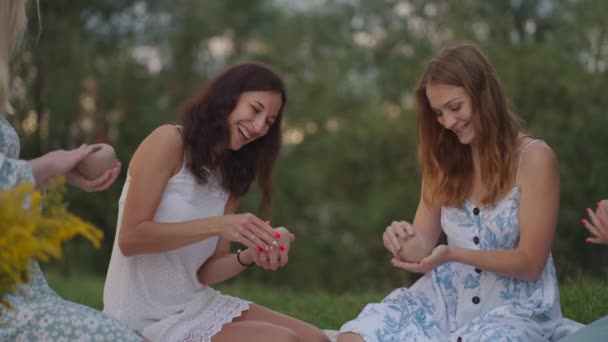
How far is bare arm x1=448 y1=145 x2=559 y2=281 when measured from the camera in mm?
3875

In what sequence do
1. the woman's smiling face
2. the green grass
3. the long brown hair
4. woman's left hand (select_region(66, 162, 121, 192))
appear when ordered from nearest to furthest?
woman's left hand (select_region(66, 162, 121, 192)) < the long brown hair < the woman's smiling face < the green grass

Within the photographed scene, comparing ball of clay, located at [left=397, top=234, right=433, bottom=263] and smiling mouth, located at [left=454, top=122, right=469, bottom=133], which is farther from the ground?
smiling mouth, located at [left=454, top=122, right=469, bottom=133]

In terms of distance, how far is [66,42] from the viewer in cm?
1686

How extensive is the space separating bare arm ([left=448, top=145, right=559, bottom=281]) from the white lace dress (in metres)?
1.19

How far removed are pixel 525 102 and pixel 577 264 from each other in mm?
2822

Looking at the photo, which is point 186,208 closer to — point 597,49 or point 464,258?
point 464,258

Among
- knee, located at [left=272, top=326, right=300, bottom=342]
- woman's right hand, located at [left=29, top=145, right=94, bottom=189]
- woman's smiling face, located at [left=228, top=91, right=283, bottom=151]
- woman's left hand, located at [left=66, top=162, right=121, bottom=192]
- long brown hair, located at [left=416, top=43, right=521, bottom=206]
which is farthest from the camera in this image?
woman's smiling face, located at [left=228, top=91, right=283, bottom=151]

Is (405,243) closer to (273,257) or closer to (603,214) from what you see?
(273,257)

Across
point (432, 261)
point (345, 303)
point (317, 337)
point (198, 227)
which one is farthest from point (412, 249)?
point (345, 303)

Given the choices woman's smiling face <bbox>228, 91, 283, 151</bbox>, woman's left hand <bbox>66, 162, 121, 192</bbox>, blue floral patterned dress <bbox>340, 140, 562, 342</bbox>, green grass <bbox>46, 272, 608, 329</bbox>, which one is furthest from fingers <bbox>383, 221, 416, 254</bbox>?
green grass <bbox>46, 272, 608, 329</bbox>

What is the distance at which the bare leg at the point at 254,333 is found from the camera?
3869 mm

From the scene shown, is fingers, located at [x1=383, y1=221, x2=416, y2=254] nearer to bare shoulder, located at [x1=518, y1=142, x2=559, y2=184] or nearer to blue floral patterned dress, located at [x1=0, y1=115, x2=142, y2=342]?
bare shoulder, located at [x1=518, y1=142, x2=559, y2=184]

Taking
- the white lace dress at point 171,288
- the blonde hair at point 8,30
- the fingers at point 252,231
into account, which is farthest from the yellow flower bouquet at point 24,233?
the white lace dress at point 171,288

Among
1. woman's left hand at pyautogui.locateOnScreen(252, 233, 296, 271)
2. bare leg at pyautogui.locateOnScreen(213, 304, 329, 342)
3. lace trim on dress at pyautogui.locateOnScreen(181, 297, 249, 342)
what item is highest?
woman's left hand at pyautogui.locateOnScreen(252, 233, 296, 271)
